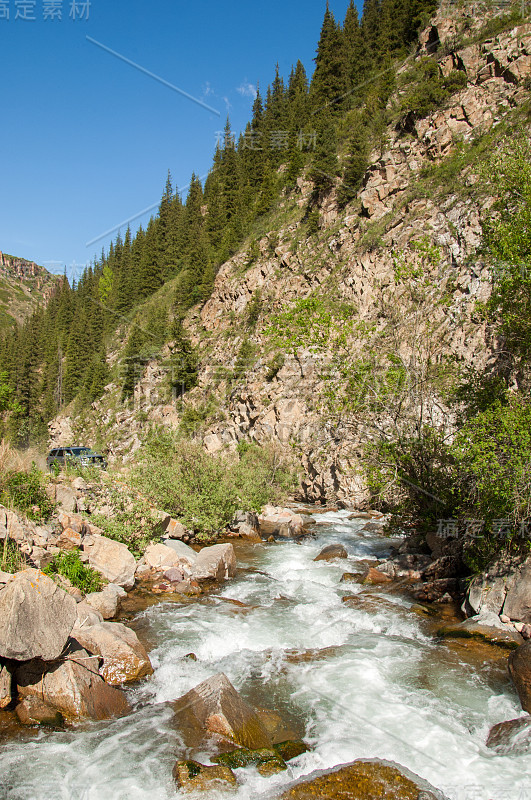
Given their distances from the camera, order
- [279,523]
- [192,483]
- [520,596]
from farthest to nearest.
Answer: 1. [279,523]
2. [192,483]
3. [520,596]

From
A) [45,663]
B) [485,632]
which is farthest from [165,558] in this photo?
[485,632]

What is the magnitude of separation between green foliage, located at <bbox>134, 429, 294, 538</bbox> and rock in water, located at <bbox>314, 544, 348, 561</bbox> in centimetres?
397

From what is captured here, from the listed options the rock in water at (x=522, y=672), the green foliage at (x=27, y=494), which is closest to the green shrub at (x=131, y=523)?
the green foliage at (x=27, y=494)

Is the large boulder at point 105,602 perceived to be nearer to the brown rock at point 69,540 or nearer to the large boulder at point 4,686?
the brown rock at point 69,540

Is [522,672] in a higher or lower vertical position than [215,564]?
lower

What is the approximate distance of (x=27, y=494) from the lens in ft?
36.3

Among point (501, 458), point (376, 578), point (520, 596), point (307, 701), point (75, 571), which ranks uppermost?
point (501, 458)

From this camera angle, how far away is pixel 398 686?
24.3 feet

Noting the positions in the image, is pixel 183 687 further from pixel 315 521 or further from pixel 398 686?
pixel 315 521

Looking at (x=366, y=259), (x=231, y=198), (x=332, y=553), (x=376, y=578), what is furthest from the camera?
(x=231, y=198)

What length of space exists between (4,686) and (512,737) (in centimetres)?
633

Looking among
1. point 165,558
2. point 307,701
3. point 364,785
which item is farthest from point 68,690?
point 165,558

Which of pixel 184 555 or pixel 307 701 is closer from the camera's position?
pixel 307 701

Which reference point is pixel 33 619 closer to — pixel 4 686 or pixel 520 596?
pixel 4 686
